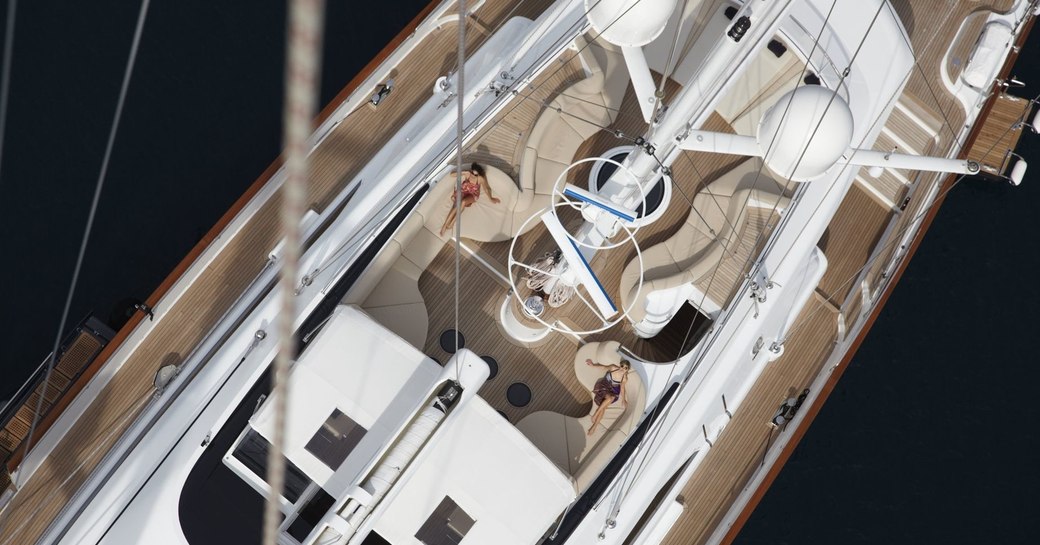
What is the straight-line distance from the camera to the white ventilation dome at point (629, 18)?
8.17 m

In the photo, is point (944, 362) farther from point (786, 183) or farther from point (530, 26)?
point (530, 26)

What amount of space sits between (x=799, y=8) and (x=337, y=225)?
17.0 feet

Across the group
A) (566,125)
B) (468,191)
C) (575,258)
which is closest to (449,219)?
(468,191)

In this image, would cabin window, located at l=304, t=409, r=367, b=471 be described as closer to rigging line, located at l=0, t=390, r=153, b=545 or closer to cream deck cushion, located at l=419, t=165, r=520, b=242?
cream deck cushion, located at l=419, t=165, r=520, b=242

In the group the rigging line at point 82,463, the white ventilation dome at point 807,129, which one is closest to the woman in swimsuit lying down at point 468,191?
the white ventilation dome at point 807,129

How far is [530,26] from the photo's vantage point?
35.4 feet

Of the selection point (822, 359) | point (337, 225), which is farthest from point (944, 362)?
point (337, 225)

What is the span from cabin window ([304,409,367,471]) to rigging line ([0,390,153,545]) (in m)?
2.78

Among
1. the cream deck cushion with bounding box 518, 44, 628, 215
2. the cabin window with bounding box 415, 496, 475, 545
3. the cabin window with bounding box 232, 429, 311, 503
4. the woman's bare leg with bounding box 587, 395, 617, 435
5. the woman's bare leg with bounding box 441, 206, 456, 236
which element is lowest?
the cabin window with bounding box 232, 429, 311, 503

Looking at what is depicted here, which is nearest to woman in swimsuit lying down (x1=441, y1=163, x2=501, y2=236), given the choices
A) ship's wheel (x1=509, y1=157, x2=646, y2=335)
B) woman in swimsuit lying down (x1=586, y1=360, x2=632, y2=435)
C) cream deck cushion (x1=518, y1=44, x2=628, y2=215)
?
cream deck cushion (x1=518, y1=44, x2=628, y2=215)

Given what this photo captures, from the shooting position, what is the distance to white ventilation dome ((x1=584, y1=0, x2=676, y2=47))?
322 inches

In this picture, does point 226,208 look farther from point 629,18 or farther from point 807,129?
point 807,129

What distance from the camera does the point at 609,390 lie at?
9523 mm

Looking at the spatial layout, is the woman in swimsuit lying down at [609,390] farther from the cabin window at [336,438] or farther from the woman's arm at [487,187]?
the cabin window at [336,438]
